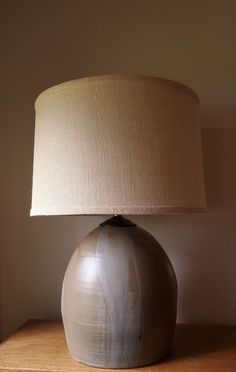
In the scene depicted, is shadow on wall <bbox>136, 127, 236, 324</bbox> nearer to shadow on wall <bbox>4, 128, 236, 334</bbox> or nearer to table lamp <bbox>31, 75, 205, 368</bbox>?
shadow on wall <bbox>4, 128, 236, 334</bbox>

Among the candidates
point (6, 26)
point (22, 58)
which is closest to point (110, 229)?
point (22, 58)

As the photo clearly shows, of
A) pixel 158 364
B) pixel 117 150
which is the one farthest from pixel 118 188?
pixel 158 364

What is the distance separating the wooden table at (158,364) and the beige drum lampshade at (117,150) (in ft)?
1.07

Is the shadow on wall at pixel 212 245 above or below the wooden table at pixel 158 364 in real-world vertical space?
above

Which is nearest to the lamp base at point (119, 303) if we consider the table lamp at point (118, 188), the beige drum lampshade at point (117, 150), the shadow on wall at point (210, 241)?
the table lamp at point (118, 188)

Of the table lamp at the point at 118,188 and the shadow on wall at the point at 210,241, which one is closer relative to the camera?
the table lamp at the point at 118,188

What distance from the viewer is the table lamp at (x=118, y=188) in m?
0.60

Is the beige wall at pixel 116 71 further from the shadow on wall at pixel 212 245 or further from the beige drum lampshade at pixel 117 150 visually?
the beige drum lampshade at pixel 117 150

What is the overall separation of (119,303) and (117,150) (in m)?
0.30

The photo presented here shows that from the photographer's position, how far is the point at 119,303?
26.4 inches

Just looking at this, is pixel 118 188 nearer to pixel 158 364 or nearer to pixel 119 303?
pixel 119 303

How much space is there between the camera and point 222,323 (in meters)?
0.98

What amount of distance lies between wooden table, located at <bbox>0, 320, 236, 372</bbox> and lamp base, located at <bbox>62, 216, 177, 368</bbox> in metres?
0.04

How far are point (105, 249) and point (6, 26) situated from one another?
78 centimetres
